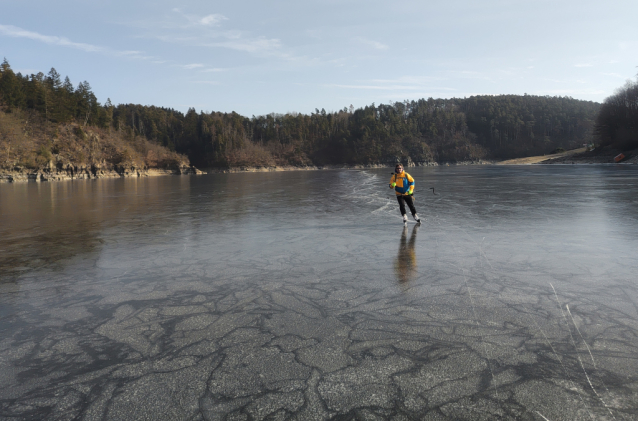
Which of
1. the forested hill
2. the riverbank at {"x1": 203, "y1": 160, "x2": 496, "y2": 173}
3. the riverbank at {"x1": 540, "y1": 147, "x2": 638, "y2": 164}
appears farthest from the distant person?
the forested hill

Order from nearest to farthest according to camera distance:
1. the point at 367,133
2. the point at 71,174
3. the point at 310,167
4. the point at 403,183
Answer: the point at 403,183 < the point at 71,174 < the point at 310,167 < the point at 367,133

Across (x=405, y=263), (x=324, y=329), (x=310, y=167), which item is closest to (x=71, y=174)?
(x=405, y=263)

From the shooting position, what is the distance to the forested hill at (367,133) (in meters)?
140

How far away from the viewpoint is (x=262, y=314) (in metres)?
4.35

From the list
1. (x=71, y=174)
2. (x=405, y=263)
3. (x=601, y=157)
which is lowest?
(x=405, y=263)

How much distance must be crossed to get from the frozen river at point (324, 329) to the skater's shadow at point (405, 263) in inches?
2.0

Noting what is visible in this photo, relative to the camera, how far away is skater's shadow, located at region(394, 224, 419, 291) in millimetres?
5564

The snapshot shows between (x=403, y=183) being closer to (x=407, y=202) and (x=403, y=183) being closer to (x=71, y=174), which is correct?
(x=407, y=202)

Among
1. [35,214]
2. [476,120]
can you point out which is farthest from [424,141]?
[35,214]

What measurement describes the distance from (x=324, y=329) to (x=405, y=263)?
2.95m

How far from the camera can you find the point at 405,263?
21.3 ft

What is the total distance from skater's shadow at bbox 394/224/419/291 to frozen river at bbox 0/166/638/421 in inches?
2.0

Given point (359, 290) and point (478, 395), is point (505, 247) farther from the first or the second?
point (478, 395)

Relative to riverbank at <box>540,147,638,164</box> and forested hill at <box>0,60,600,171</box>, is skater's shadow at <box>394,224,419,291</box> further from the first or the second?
forested hill at <box>0,60,600,171</box>
